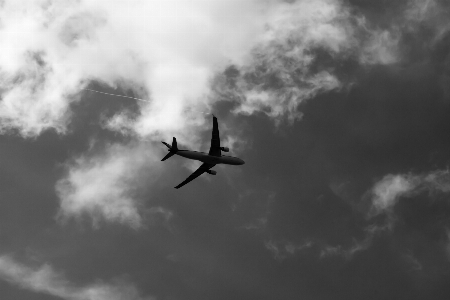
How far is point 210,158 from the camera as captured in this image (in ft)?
417

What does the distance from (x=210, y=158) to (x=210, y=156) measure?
0.47m

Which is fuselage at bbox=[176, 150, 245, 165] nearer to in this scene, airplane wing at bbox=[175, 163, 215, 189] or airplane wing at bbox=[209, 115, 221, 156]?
airplane wing at bbox=[209, 115, 221, 156]

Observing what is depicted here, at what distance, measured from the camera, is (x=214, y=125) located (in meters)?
126

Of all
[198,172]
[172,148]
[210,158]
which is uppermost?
[198,172]

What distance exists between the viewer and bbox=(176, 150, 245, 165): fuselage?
123 metres

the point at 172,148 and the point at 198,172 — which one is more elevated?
the point at 198,172

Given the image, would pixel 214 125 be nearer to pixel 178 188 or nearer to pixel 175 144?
pixel 175 144

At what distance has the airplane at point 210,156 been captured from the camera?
121 metres

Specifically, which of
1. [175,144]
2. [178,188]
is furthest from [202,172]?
[175,144]

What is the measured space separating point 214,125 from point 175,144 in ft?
34.1

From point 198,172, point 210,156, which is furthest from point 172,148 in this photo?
point 198,172

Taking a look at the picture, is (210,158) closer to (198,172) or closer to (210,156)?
(210,156)

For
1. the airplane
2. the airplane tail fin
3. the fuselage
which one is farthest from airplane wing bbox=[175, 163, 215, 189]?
the airplane tail fin

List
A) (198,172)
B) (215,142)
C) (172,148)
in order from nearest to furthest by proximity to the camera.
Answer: (172,148) < (215,142) < (198,172)
